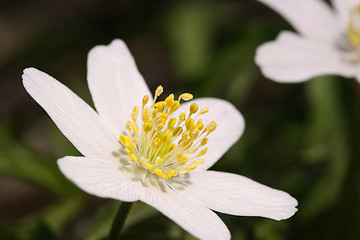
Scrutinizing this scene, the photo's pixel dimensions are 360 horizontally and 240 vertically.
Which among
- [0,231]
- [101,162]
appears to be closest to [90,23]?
[0,231]

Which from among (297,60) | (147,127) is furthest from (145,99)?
(297,60)

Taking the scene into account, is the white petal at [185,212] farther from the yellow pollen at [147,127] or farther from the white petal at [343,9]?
the white petal at [343,9]

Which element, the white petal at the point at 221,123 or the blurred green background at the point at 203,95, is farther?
the blurred green background at the point at 203,95

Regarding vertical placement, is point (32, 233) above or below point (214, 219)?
below

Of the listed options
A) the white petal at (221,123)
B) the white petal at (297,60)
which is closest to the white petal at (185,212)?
the white petal at (221,123)

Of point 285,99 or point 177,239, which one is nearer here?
point 177,239

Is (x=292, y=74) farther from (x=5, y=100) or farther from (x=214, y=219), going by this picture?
(x=5, y=100)

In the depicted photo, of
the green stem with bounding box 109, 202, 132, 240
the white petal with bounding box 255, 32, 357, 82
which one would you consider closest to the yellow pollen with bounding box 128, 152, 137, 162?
the green stem with bounding box 109, 202, 132, 240
